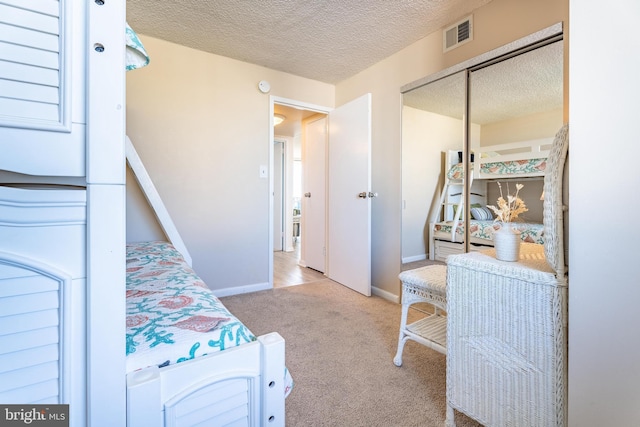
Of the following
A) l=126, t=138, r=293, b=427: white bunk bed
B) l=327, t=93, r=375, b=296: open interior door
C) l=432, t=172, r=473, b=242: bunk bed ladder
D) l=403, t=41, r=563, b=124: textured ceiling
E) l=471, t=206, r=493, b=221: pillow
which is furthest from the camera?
l=327, t=93, r=375, b=296: open interior door

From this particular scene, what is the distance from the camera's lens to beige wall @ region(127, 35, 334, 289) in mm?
2459

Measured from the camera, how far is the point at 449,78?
222 centimetres

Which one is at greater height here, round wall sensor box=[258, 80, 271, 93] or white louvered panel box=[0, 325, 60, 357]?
round wall sensor box=[258, 80, 271, 93]

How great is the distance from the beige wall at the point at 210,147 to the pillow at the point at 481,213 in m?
1.86

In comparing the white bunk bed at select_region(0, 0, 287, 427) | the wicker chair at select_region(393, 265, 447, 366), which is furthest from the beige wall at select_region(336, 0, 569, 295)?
the white bunk bed at select_region(0, 0, 287, 427)

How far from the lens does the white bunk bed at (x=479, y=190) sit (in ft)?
5.93

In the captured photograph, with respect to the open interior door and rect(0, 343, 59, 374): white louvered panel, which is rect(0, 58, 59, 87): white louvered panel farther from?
the open interior door

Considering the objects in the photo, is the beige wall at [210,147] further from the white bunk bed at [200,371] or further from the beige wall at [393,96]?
the white bunk bed at [200,371]

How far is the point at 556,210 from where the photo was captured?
0.91m

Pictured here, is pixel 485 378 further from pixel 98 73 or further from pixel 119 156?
pixel 98 73

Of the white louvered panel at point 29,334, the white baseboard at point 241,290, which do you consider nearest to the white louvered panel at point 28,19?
the white louvered panel at point 29,334

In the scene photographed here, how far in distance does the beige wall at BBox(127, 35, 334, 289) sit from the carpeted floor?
0.47 meters

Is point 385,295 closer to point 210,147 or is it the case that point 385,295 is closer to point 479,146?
point 479,146

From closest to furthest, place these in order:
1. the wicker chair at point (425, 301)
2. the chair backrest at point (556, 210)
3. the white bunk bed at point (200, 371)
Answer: the white bunk bed at point (200, 371) < the chair backrest at point (556, 210) < the wicker chair at point (425, 301)
